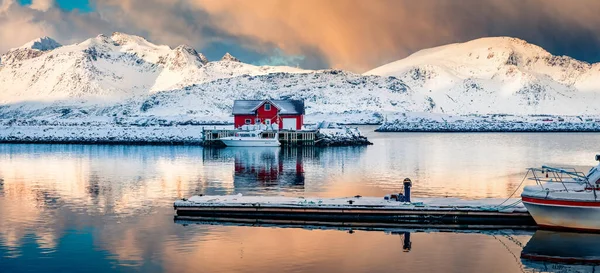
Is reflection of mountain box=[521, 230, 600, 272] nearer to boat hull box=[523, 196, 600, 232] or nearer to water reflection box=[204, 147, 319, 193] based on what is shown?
boat hull box=[523, 196, 600, 232]

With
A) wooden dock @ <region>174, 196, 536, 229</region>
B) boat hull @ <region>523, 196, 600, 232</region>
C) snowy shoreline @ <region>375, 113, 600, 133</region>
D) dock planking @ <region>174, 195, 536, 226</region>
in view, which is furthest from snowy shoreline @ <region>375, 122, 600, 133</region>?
boat hull @ <region>523, 196, 600, 232</region>

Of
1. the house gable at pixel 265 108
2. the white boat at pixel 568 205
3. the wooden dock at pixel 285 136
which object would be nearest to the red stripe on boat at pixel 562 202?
the white boat at pixel 568 205

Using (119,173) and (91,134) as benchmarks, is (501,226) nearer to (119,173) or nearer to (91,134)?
(119,173)

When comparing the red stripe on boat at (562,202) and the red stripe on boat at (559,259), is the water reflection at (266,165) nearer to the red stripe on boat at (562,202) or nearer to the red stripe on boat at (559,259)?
the red stripe on boat at (562,202)

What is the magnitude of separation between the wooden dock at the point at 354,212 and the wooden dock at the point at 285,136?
183 feet

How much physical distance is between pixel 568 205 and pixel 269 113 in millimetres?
70580

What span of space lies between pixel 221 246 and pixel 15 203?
1539cm

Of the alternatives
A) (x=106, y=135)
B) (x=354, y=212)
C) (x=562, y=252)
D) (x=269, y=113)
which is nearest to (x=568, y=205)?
(x=562, y=252)

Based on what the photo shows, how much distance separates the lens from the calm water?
24.8 meters

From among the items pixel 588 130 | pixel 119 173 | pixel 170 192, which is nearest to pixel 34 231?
pixel 170 192

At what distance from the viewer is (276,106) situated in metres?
97.3

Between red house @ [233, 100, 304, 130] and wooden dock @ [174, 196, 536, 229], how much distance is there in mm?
63978

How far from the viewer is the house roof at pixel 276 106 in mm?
97938

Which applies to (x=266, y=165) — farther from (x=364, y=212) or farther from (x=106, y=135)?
(x=106, y=135)
